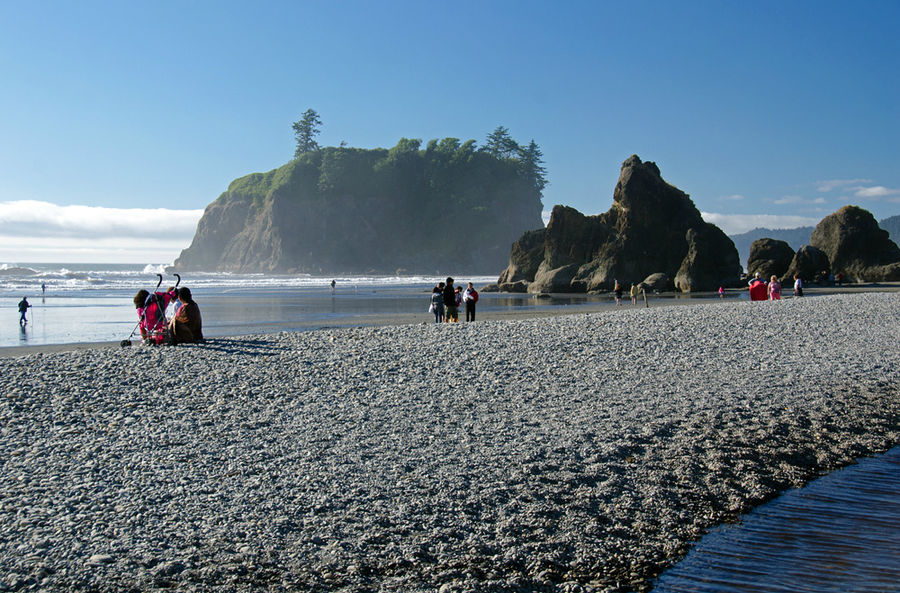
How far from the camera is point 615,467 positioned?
6859 millimetres

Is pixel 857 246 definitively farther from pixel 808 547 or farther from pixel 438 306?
pixel 808 547

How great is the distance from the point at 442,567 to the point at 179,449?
12.8ft

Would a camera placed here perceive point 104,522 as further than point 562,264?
No

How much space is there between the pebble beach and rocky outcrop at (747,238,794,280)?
153 feet

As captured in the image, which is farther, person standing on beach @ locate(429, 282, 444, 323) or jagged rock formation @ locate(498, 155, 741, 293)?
jagged rock formation @ locate(498, 155, 741, 293)

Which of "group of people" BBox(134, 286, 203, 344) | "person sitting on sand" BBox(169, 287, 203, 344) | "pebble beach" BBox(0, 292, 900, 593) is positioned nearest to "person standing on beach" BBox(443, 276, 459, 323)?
"pebble beach" BBox(0, 292, 900, 593)

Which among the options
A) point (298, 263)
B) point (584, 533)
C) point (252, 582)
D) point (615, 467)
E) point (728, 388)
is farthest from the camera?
point (298, 263)

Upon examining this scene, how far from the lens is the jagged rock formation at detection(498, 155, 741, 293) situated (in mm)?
55625

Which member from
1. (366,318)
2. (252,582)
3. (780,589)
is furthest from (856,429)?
(366,318)

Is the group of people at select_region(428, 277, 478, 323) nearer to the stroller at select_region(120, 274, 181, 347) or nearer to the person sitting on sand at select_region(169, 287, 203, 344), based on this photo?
the person sitting on sand at select_region(169, 287, 203, 344)

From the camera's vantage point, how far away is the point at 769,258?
2243 inches

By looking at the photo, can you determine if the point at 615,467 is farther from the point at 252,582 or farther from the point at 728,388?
the point at 728,388

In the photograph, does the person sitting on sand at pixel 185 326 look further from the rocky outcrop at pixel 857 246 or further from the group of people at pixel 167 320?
the rocky outcrop at pixel 857 246

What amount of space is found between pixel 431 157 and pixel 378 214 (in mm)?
20344
